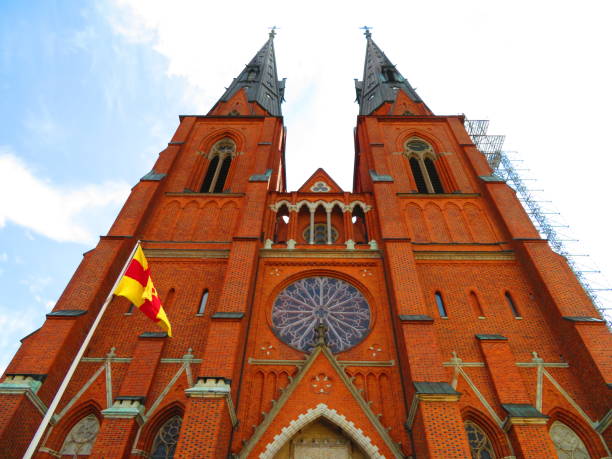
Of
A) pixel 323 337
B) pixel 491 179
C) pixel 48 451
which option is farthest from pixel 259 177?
pixel 48 451

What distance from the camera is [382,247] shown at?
1532 cm

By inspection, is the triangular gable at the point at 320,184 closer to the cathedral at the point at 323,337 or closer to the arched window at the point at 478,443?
the cathedral at the point at 323,337

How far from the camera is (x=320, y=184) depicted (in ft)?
63.3

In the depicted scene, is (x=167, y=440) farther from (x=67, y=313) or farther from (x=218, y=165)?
(x=218, y=165)

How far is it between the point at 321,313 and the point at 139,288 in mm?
6525

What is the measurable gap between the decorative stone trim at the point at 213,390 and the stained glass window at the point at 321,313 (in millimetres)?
3094

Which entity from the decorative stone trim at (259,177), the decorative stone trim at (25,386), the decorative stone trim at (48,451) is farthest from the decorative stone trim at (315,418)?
the decorative stone trim at (259,177)

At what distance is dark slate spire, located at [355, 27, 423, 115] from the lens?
27.2 metres

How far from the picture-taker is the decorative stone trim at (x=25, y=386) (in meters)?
10.1

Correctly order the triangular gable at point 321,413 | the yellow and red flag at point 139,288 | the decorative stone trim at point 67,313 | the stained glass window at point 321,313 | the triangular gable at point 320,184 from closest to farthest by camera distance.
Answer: the yellow and red flag at point 139,288 → the triangular gable at point 321,413 → the decorative stone trim at point 67,313 → the stained glass window at point 321,313 → the triangular gable at point 320,184

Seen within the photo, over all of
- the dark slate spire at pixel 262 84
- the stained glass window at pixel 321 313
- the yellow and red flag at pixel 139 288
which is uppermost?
the dark slate spire at pixel 262 84

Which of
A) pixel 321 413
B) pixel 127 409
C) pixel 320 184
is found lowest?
pixel 127 409

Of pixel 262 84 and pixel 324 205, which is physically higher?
pixel 262 84

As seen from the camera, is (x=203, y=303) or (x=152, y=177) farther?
(x=152, y=177)
